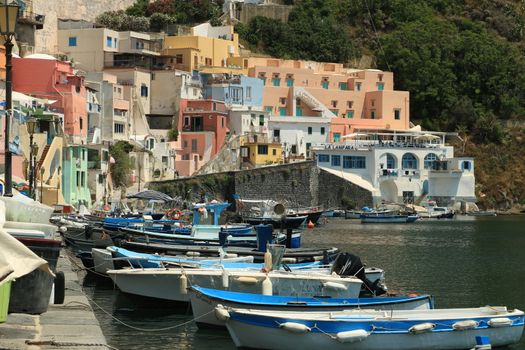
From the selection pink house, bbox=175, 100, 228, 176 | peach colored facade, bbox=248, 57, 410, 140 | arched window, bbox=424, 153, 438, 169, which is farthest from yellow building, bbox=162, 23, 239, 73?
arched window, bbox=424, 153, 438, 169

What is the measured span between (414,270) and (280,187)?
146 feet

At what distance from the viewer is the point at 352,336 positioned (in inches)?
818

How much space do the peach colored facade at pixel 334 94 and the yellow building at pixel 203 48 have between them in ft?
8.87

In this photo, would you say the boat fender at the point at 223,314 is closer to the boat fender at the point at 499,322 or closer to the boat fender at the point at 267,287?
the boat fender at the point at 267,287

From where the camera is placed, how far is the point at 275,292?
25.3 m

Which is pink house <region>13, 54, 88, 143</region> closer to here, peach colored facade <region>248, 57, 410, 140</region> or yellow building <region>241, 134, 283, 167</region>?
yellow building <region>241, 134, 283, 167</region>

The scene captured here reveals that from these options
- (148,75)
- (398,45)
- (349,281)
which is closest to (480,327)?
(349,281)

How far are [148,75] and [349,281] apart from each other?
214ft

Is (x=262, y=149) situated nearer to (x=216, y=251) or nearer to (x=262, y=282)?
(x=216, y=251)

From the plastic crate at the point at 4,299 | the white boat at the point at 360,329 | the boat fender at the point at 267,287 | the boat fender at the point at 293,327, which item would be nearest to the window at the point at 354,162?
the boat fender at the point at 267,287

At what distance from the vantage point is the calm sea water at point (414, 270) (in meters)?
24.3

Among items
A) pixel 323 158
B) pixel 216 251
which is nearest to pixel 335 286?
pixel 216 251

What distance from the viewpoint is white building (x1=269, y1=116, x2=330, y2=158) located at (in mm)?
93312

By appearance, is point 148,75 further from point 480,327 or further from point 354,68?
point 480,327
